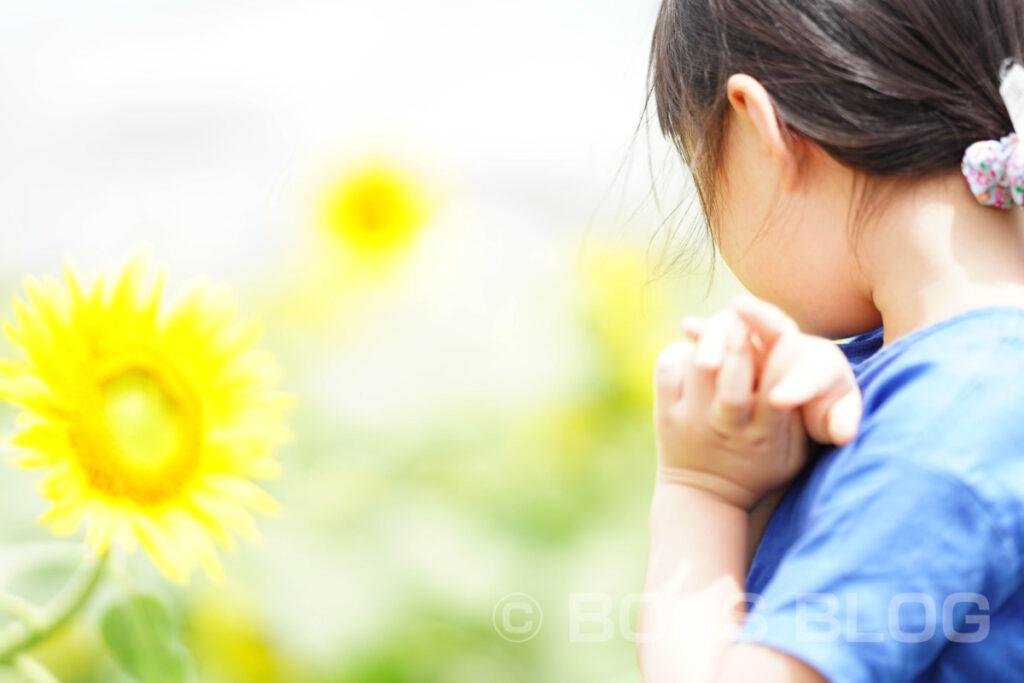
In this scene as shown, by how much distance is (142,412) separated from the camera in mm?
817

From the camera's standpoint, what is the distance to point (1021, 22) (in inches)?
21.6

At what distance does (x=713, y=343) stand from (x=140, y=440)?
0.50 m

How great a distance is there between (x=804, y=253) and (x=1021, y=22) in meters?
0.15

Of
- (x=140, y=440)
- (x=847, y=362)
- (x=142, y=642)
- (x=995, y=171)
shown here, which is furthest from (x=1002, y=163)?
(x=142, y=642)

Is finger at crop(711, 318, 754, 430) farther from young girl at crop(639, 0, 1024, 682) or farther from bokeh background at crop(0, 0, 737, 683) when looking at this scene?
bokeh background at crop(0, 0, 737, 683)

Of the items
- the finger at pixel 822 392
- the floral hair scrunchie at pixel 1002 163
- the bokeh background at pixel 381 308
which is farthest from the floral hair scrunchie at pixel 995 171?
the bokeh background at pixel 381 308

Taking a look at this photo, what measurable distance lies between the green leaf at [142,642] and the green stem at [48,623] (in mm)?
80

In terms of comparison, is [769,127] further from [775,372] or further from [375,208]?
[375,208]

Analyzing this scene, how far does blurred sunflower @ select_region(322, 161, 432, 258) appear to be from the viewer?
1.13 meters

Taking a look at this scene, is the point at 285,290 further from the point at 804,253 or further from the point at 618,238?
the point at 804,253

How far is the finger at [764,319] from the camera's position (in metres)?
0.46

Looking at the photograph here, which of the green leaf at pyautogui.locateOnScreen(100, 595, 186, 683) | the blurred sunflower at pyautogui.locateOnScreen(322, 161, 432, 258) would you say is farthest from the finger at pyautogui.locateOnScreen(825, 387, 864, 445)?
the blurred sunflower at pyautogui.locateOnScreen(322, 161, 432, 258)

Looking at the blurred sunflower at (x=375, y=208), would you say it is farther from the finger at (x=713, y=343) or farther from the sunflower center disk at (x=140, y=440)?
the finger at (x=713, y=343)

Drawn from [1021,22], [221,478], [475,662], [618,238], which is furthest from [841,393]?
[618,238]
